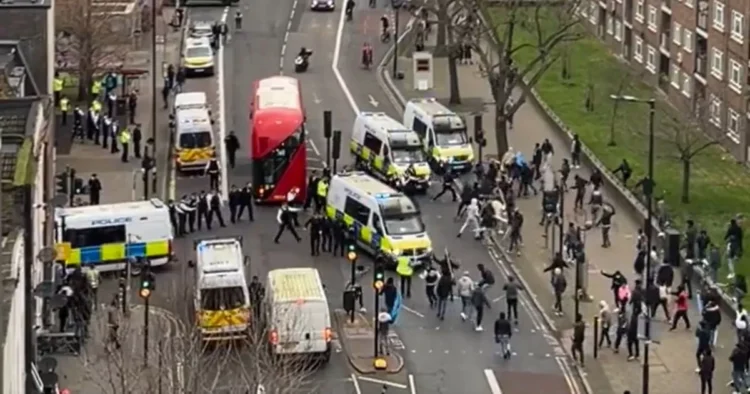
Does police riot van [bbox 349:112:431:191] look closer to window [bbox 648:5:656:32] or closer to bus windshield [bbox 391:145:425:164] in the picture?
bus windshield [bbox 391:145:425:164]

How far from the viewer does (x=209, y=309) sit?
43219 mm

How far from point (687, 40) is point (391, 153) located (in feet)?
70.8

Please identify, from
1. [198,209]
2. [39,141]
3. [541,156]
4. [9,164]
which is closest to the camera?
[9,164]

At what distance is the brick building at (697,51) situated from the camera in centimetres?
6919

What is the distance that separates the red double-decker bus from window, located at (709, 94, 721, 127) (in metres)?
19.5

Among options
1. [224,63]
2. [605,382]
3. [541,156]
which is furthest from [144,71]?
[605,382]

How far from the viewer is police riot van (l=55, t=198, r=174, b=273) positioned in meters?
49.8

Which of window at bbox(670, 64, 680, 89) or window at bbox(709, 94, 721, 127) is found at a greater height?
window at bbox(670, 64, 680, 89)

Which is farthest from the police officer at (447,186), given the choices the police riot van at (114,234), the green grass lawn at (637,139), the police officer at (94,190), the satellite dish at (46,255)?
the satellite dish at (46,255)

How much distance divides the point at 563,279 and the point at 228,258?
8.58 meters

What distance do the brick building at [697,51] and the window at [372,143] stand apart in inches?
572

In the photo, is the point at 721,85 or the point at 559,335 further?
the point at 721,85

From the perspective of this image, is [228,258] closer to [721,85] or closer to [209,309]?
[209,309]

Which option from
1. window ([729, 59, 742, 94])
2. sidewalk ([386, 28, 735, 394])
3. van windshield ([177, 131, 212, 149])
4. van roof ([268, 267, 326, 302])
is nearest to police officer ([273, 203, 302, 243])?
sidewalk ([386, 28, 735, 394])
